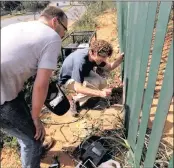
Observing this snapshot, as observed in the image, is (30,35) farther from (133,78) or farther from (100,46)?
(100,46)

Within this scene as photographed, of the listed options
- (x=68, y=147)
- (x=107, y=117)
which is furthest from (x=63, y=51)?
(x=68, y=147)

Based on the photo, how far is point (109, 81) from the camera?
484 centimetres

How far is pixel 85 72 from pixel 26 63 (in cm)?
160

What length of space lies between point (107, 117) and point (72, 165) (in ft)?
3.12

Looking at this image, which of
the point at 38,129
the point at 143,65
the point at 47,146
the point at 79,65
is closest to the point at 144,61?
the point at 143,65

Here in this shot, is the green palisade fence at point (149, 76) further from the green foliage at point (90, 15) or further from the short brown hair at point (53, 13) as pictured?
the green foliage at point (90, 15)

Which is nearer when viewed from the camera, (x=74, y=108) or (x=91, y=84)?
(x=91, y=84)

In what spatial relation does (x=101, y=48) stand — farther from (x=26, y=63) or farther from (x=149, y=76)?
(x=149, y=76)

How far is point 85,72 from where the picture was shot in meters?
3.76

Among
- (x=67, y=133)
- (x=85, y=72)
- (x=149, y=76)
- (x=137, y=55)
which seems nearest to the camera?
(x=149, y=76)

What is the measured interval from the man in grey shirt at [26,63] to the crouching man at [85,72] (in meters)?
1.13

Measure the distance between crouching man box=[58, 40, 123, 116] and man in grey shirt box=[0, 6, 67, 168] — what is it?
3.70 ft

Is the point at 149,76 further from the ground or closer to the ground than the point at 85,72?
further from the ground

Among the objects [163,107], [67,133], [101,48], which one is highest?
[163,107]
